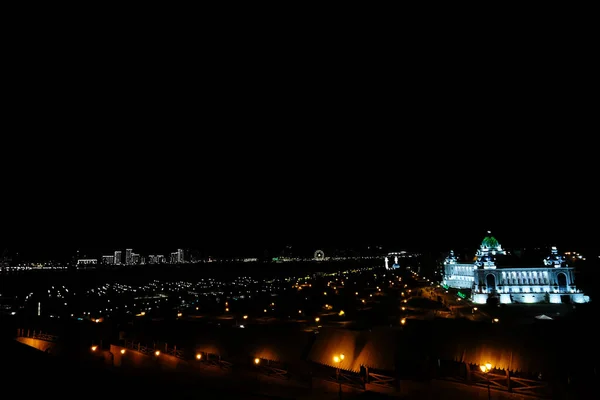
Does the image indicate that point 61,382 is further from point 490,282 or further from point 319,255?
point 319,255

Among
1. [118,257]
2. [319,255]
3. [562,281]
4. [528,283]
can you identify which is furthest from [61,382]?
[319,255]

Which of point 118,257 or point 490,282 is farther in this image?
point 118,257

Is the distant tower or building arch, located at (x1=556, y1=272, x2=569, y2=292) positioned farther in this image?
the distant tower

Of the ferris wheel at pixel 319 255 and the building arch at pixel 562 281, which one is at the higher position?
the ferris wheel at pixel 319 255

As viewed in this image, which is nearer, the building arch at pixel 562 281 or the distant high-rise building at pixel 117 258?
the building arch at pixel 562 281

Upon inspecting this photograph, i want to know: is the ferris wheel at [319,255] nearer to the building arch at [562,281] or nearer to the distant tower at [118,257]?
the distant tower at [118,257]

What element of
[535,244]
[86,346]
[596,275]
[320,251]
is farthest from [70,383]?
[320,251]

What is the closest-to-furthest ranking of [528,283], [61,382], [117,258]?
[61,382] < [528,283] < [117,258]

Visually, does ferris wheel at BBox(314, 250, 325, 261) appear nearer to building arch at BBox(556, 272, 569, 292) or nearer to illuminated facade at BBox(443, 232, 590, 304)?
illuminated facade at BBox(443, 232, 590, 304)

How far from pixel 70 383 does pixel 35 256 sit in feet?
460

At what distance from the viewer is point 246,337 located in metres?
11.6

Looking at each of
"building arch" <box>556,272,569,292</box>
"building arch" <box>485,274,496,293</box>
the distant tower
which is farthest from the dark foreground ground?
the distant tower

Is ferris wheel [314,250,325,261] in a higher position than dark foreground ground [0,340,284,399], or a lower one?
higher

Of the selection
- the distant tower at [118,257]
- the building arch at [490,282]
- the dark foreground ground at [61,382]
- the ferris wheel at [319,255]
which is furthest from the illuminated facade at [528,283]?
the ferris wheel at [319,255]
